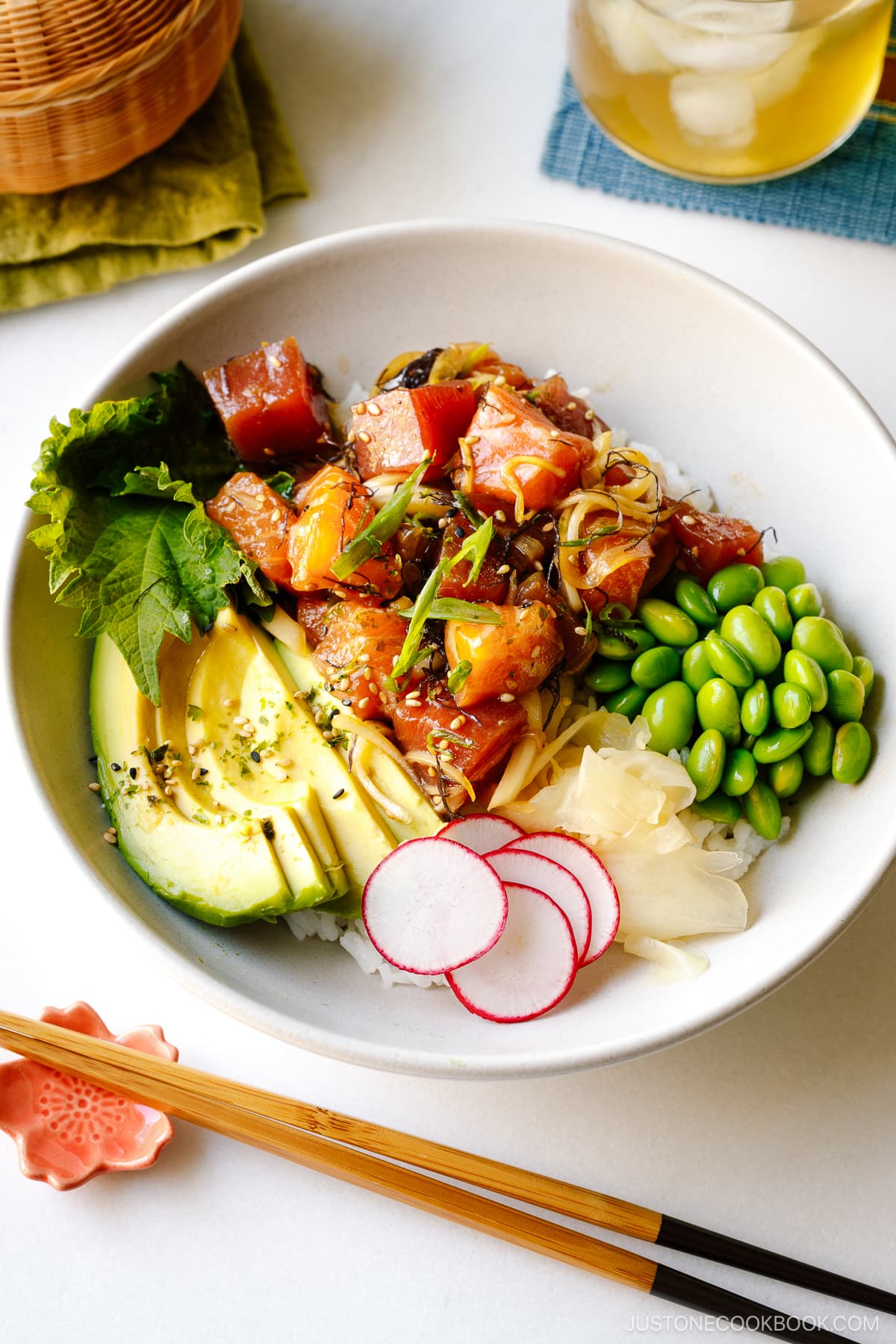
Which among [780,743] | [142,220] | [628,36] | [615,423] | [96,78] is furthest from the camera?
[142,220]

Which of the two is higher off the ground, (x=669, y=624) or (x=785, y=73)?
(x=785, y=73)

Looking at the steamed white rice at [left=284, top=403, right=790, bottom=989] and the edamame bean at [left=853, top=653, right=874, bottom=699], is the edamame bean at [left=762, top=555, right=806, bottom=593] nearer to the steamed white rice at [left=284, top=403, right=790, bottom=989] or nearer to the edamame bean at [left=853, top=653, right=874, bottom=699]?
the edamame bean at [left=853, top=653, right=874, bottom=699]

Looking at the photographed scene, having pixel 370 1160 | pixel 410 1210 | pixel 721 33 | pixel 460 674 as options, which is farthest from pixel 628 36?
pixel 410 1210

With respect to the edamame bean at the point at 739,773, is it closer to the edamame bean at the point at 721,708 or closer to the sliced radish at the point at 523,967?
the edamame bean at the point at 721,708

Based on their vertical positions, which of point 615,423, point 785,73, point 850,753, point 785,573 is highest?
point 785,73

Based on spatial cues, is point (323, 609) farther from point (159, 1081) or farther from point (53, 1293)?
point (53, 1293)

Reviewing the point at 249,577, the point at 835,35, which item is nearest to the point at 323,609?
the point at 249,577

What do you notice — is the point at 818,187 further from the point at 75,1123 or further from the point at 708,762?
the point at 75,1123

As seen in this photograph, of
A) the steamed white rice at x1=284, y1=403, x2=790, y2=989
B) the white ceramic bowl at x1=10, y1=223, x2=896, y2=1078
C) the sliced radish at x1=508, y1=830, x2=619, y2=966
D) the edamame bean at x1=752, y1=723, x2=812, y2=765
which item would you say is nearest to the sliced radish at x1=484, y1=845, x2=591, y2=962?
the sliced radish at x1=508, y1=830, x2=619, y2=966
